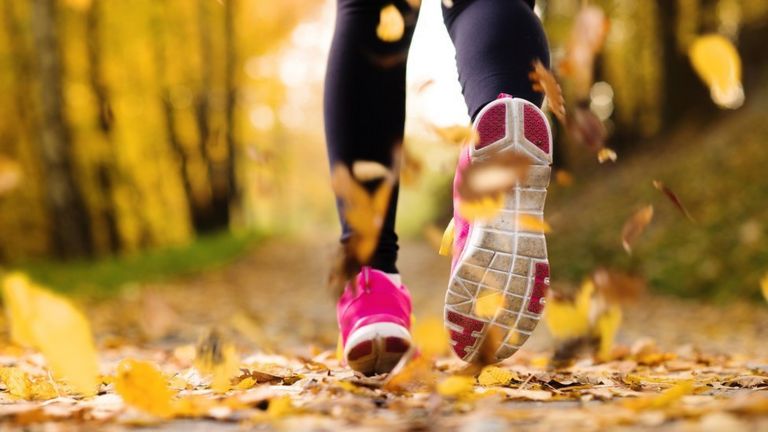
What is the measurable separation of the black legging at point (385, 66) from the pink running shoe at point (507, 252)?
159mm

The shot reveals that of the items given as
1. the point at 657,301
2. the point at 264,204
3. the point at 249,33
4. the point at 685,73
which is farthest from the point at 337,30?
the point at 264,204

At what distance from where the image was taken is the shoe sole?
1.39 metres

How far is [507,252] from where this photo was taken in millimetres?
1307

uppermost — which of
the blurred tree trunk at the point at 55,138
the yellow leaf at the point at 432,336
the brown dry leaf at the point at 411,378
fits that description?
the blurred tree trunk at the point at 55,138

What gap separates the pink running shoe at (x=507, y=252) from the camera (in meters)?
1.31

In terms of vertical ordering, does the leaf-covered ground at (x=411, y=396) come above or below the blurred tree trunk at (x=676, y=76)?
below

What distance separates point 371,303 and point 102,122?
11334 millimetres

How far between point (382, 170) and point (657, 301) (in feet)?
16.4

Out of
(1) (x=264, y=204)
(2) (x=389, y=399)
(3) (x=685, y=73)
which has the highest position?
(1) (x=264, y=204)

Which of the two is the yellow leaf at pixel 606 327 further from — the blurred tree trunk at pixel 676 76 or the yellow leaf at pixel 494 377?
the blurred tree trunk at pixel 676 76

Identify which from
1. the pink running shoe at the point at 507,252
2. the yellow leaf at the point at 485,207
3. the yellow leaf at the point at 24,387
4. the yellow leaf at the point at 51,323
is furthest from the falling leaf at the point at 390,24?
the yellow leaf at the point at 24,387

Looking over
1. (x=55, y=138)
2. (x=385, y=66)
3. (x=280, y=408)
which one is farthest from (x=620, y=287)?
(x=55, y=138)

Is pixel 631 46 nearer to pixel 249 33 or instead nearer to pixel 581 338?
pixel 249 33

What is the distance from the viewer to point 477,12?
1.55m
